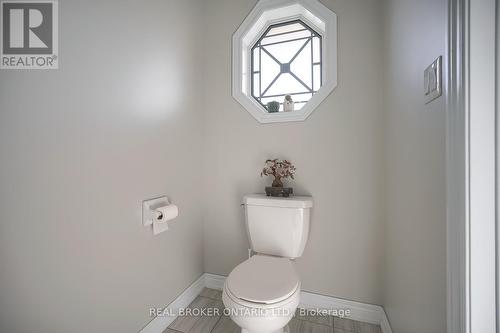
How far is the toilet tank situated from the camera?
1.42 m

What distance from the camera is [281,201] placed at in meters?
1.43

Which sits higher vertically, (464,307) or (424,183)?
(424,183)

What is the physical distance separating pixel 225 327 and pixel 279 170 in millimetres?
1090

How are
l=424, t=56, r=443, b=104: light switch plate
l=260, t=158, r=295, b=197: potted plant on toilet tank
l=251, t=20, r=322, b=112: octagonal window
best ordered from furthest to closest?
l=251, t=20, r=322, b=112: octagonal window, l=260, t=158, r=295, b=197: potted plant on toilet tank, l=424, t=56, r=443, b=104: light switch plate

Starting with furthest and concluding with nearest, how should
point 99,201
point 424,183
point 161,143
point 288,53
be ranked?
point 288,53 → point 161,143 → point 99,201 → point 424,183

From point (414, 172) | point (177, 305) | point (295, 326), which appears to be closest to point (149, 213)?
point (177, 305)

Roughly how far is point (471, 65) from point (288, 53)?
1.46 m

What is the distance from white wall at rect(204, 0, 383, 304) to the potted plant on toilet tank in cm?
7

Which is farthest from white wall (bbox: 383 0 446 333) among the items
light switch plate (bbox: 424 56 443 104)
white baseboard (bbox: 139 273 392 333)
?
white baseboard (bbox: 139 273 392 333)

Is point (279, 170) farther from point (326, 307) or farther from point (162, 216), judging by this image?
point (326, 307)

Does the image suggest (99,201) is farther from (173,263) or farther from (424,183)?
(424,183)

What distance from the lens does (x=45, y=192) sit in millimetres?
838

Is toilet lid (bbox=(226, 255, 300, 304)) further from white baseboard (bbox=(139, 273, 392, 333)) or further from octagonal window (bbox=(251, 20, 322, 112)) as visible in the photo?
octagonal window (bbox=(251, 20, 322, 112))

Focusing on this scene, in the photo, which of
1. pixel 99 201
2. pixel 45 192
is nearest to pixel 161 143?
pixel 99 201
